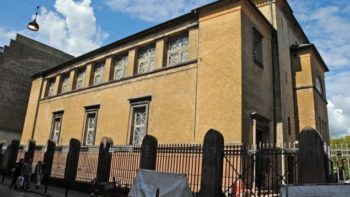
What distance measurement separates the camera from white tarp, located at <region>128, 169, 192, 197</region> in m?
8.60

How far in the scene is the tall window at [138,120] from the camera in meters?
17.1

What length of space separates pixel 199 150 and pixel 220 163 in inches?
49.2

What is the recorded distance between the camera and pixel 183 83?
1570cm

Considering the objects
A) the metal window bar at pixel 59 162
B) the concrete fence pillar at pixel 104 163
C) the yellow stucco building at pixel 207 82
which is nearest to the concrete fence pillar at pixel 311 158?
the yellow stucco building at pixel 207 82

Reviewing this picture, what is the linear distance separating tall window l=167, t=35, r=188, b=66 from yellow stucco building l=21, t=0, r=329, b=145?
6cm

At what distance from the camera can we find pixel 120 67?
20578mm

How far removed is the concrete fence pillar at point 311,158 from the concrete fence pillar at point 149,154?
519cm

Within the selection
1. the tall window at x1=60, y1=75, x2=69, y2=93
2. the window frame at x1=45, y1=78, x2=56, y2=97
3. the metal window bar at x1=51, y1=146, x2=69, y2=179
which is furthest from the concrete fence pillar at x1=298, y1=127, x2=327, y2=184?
the window frame at x1=45, y1=78, x2=56, y2=97

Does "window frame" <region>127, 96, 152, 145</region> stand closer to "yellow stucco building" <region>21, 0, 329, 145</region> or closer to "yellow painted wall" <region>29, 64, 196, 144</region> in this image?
"yellow stucco building" <region>21, 0, 329, 145</region>

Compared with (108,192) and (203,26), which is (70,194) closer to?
(108,192)

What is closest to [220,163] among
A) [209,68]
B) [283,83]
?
[209,68]

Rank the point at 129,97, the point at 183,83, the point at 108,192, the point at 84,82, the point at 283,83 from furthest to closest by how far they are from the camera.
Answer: the point at 84,82, the point at 129,97, the point at 283,83, the point at 183,83, the point at 108,192

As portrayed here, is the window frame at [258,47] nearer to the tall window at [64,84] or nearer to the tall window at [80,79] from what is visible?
the tall window at [80,79]

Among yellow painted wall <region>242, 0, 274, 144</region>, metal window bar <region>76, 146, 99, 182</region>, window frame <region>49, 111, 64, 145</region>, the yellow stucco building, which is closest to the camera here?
yellow painted wall <region>242, 0, 274, 144</region>
